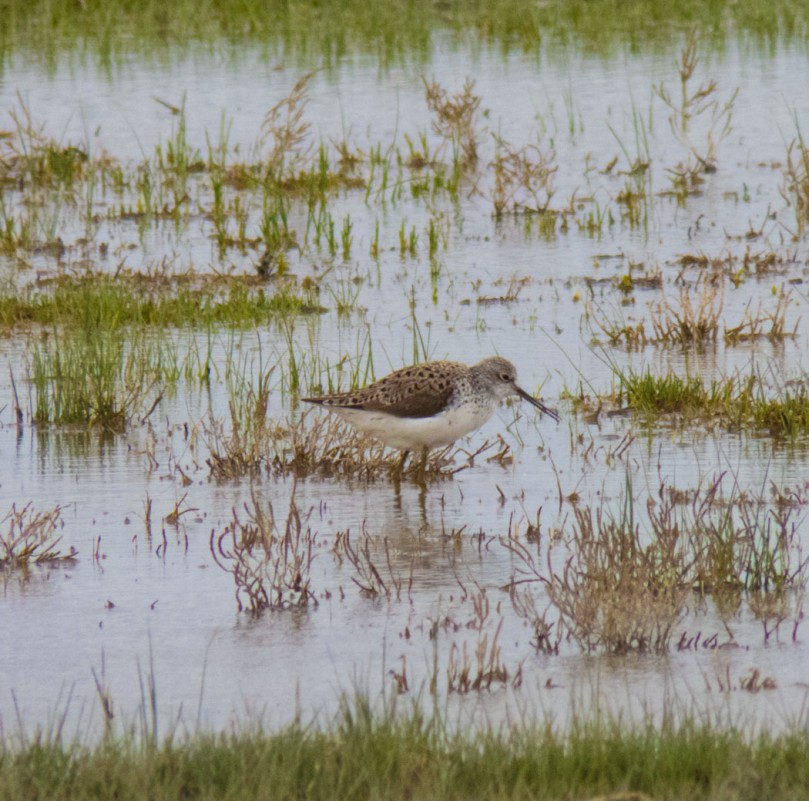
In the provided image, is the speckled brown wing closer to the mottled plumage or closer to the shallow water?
the mottled plumage

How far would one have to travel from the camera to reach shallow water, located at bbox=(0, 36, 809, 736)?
539 centimetres

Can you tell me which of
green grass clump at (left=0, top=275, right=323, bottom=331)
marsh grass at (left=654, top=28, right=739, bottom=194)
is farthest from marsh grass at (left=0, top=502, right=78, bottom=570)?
marsh grass at (left=654, top=28, right=739, bottom=194)

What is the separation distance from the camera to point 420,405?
8.02m

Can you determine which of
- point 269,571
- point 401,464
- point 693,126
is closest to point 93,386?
point 401,464

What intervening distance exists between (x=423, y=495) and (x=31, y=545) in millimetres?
2027

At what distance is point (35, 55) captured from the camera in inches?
889

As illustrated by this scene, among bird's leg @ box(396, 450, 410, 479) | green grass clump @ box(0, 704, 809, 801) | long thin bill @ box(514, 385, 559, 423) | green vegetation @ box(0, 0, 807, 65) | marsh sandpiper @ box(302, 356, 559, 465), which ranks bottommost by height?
bird's leg @ box(396, 450, 410, 479)

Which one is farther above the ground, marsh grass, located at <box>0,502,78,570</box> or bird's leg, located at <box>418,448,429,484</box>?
marsh grass, located at <box>0,502,78,570</box>

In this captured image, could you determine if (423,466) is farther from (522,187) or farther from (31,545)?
(522,187)

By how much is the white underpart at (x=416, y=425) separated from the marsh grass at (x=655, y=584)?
1.61 m

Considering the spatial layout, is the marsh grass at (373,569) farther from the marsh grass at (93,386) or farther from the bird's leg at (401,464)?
the marsh grass at (93,386)

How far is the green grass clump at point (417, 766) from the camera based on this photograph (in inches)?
167

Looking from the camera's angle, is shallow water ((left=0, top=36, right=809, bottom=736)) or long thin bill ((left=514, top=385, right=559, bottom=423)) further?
long thin bill ((left=514, top=385, right=559, bottom=423))

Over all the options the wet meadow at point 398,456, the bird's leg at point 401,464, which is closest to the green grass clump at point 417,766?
the wet meadow at point 398,456
